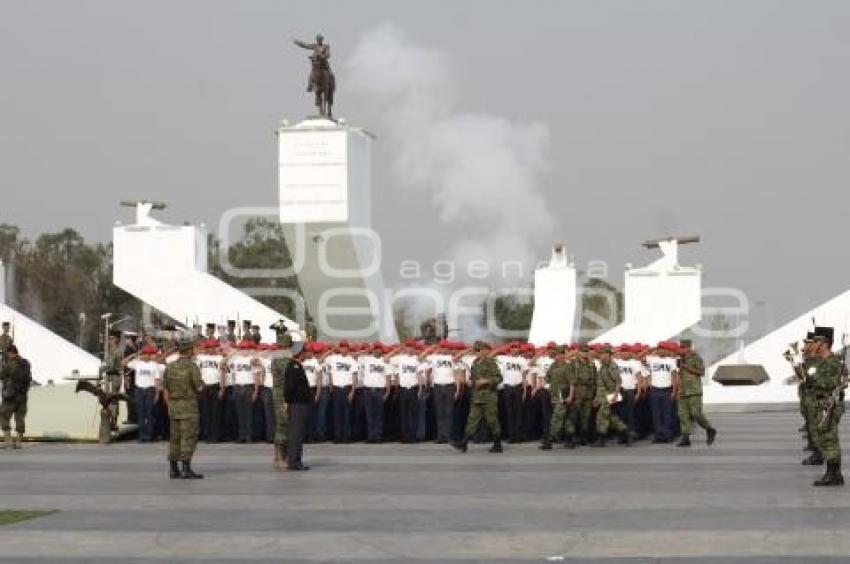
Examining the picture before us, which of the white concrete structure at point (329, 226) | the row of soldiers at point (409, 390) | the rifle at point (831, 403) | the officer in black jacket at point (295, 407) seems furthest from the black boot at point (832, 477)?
the white concrete structure at point (329, 226)

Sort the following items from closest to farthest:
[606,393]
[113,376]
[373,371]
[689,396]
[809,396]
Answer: [809,396] < [689,396] < [606,393] < [373,371] < [113,376]

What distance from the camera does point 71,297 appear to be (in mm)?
60719

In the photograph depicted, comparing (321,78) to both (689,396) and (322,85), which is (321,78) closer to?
(322,85)

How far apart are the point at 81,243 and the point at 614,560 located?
59.9 meters

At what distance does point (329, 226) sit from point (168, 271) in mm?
5401

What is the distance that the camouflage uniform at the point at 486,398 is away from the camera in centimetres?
2044

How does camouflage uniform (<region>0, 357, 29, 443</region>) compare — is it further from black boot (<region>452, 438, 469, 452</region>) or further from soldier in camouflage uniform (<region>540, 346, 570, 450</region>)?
soldier in camouflage uniform (<region>540, 346, 570, 450</region>)

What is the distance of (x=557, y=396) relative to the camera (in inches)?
834

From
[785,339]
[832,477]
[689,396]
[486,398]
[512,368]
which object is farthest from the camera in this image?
[785,339]

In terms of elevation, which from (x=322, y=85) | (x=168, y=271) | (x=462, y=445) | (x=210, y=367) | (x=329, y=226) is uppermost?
(x=322, y=85)

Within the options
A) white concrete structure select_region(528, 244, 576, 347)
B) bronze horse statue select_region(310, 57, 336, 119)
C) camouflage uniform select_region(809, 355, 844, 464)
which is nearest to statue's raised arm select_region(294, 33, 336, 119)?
bronze horse statue select_region(310, 57, 336, 119)

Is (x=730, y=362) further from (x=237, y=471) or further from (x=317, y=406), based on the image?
(x=237, y=471)

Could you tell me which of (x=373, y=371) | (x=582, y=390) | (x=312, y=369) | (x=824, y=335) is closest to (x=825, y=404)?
(x=824, y=335)

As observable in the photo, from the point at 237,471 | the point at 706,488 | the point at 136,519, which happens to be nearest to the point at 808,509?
the point at 706,488
